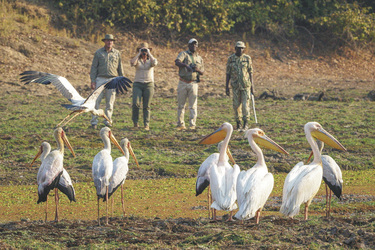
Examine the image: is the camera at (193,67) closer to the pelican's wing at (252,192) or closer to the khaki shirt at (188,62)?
the khaki shirt at (188,62)

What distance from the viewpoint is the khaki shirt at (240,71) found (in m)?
13.9

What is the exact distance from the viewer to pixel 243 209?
272 inches

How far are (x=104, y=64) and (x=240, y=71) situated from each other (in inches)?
120

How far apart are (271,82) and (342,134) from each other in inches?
358

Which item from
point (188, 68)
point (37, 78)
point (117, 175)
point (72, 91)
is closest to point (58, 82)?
point (72, 91)

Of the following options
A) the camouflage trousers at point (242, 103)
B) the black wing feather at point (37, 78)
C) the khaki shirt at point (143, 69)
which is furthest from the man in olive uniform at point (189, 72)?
the black wing feather at point (37, 78)

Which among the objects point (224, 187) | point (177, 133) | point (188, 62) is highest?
point (188, 62)

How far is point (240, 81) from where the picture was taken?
13.9 metres

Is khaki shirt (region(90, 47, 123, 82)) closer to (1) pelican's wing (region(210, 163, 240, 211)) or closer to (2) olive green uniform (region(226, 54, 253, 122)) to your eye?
(2) olive green uniform (region(226, 54, 253, 122))

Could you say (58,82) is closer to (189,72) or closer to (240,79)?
(189,72)

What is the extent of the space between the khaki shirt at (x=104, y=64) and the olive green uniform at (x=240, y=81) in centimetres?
260

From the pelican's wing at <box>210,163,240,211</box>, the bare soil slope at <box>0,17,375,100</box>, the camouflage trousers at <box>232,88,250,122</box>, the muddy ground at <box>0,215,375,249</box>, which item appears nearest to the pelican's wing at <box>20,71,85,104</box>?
the camouflage trousers at <box>232,88,250,122</box>

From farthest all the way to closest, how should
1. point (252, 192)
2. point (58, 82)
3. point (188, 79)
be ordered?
point (188, 79) → point (58, 82) → point (252, 192)

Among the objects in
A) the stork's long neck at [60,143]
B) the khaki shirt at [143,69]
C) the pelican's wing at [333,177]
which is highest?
the khaki shirt at [143,69]
